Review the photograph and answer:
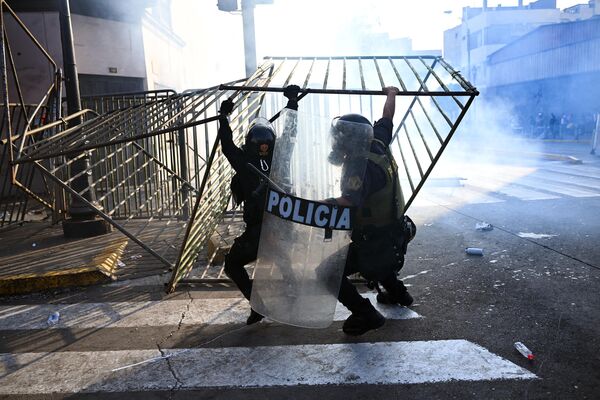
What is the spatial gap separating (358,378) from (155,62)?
11.6m

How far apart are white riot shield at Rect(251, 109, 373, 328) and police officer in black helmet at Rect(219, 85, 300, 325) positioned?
0.28 meters

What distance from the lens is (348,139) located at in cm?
321

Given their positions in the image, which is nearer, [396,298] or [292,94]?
[292,94]

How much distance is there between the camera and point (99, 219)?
664 cm

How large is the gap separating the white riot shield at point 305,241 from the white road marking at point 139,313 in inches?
30.0

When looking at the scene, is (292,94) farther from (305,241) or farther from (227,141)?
(305,241)

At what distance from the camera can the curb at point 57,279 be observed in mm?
4676

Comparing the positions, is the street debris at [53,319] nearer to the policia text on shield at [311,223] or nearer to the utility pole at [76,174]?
the policia text on shield at [311,223]

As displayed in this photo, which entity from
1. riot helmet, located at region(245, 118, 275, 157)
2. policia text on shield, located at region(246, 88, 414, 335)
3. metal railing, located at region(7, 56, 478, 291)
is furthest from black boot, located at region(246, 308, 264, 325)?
riot helmet, located at region(245, 118, 275, 157)

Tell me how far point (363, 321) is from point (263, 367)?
77 cm

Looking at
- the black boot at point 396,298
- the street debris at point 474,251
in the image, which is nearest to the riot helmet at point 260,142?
the black boot at point 396,298

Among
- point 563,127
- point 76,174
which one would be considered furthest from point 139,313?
point 563,127

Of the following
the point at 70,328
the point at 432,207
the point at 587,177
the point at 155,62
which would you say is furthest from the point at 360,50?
the point at 70,328

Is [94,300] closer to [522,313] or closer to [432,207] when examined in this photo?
[522,313]
